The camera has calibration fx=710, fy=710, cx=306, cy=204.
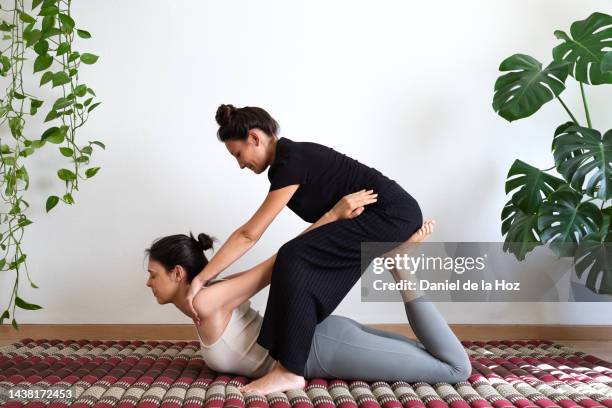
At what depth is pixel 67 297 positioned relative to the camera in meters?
3.47

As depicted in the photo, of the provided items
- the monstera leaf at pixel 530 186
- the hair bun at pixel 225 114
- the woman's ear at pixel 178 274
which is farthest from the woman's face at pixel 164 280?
the monstera leaf at pixel 530 186

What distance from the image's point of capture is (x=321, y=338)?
2.21 meters

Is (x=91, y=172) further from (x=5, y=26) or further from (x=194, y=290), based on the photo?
(x=194, y=290)

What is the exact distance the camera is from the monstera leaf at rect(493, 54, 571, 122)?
9.66ft

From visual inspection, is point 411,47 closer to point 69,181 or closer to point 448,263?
point 448,263

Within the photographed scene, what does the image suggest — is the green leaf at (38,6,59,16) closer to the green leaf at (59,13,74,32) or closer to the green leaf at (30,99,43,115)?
the green leaf at (59,13,74,32)

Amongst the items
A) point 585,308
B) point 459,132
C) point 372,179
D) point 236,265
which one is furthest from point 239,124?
point 585,308

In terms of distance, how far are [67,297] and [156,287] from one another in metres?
1.39

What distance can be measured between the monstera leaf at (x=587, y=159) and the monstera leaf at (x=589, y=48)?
25 cm

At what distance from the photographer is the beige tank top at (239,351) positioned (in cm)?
223

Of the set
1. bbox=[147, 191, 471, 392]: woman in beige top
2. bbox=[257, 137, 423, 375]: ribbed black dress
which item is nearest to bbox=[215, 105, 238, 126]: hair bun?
bbox=[257, 137, 423, 375]: ribbed black dress

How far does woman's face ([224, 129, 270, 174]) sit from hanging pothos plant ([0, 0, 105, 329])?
3.65ft

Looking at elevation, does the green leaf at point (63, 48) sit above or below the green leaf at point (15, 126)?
above

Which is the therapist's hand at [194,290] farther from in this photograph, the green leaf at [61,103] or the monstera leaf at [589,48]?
the monstera leaf at [589,48]
